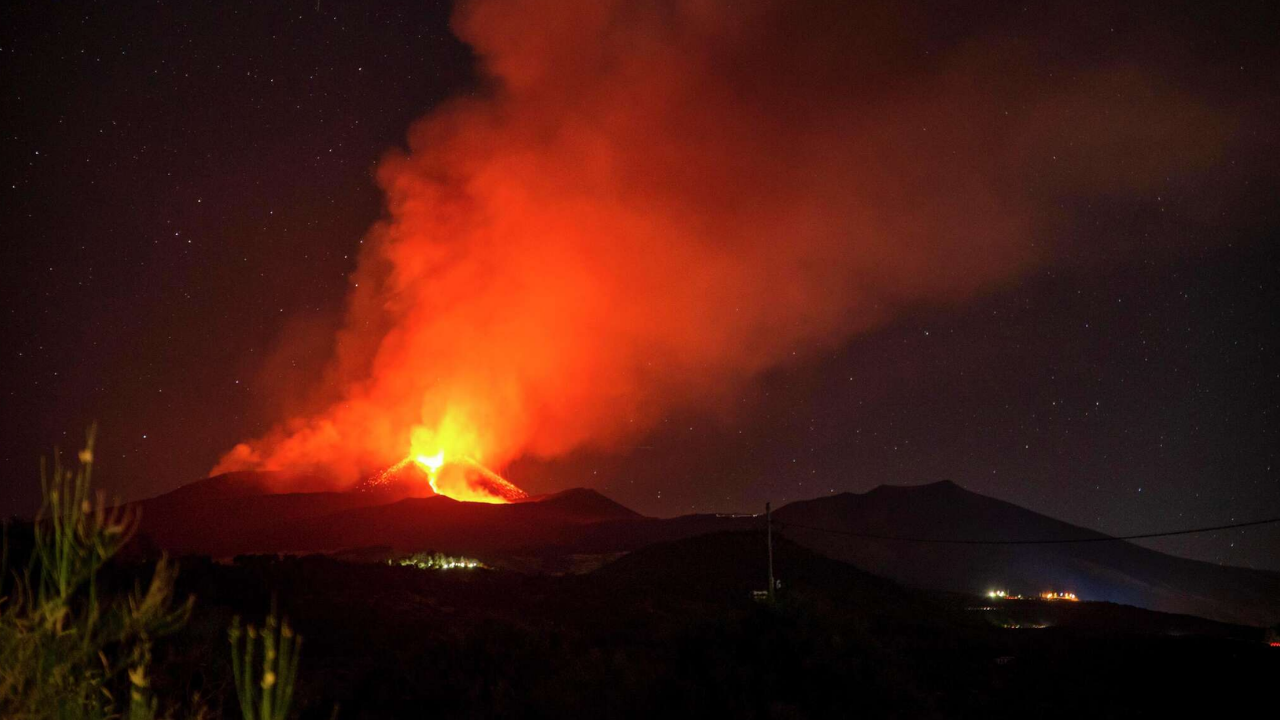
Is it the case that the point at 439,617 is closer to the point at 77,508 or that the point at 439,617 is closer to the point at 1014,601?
the point at 77,508

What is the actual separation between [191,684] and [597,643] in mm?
9637

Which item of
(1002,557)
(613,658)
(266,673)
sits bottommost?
(1002,557)

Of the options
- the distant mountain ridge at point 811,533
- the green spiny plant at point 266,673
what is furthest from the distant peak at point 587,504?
the green spiny plant at point 266,673

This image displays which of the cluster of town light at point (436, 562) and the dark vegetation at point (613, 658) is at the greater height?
the cluster of town light at point (436, 562)

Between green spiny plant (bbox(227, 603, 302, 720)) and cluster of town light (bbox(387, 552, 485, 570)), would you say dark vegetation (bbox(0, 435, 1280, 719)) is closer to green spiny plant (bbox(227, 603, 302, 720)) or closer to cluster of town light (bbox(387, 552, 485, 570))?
green spiny plant (bbox(227, 603, 302, 720))

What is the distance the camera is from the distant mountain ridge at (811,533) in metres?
82.7

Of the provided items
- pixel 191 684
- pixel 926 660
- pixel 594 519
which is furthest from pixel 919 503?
pixel 191 684

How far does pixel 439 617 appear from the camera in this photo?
29.1 m

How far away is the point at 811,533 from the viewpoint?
98.6m

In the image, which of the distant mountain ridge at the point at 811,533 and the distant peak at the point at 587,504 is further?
the distant peak at the point at 587,504

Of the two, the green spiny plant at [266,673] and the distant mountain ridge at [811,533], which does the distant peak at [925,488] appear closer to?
the distant mountain ridge at [811,533]

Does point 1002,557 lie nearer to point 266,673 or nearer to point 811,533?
point 811,533

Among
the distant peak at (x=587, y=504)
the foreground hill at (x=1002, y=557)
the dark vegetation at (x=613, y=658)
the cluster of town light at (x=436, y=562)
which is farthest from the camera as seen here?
the distant peak at (x=587, y=504)

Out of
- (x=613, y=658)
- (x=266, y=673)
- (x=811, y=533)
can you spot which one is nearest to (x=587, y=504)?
(x=811, y=533)
